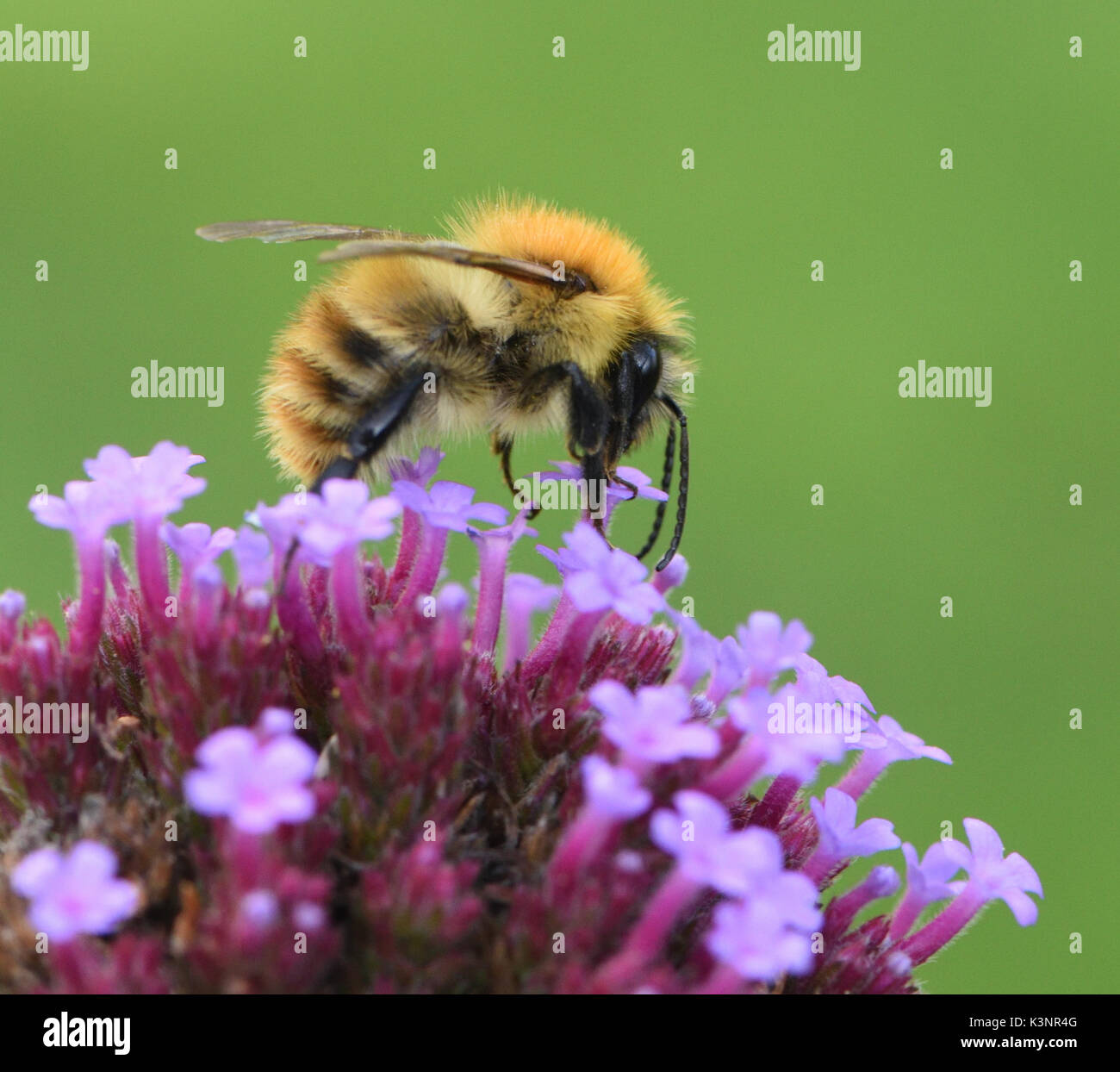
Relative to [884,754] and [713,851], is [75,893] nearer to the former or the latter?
[713,851]

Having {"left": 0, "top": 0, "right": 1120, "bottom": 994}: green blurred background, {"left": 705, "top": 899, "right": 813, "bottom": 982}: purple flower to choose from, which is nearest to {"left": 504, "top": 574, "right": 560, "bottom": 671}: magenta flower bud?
{"left": 705, "top": 899, "right": 813, "bottom": 982}: purple flower

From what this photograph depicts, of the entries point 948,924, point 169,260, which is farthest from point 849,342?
point 948,924

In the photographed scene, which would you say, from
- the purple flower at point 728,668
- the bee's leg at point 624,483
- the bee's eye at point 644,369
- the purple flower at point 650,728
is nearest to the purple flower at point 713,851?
the purple flower at point 650,728

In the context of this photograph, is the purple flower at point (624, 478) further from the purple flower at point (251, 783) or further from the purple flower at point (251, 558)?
the purple flower at point (251, 783)

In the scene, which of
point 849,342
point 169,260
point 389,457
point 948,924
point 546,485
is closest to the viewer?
point 948,924

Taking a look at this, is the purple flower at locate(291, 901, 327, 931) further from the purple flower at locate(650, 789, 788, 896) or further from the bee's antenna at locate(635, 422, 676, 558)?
the bee's antenna at locate(635, 422, 676, 558)

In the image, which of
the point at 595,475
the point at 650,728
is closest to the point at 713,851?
the point at 650,728
